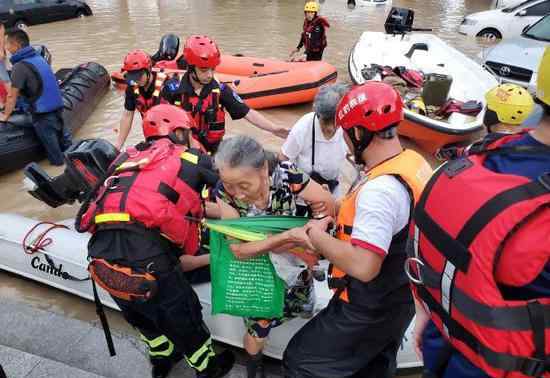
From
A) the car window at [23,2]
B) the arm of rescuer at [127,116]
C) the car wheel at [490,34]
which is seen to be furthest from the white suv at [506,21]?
the car window at [23,2]

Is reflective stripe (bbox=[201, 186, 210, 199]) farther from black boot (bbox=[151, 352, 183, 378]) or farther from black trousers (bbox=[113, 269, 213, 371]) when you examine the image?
black boot (bbox=[151, 352, 183, 378])

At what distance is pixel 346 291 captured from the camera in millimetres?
1881

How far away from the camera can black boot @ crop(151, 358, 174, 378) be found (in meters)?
2.61

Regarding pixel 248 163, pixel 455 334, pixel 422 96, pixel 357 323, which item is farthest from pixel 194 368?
pixel 422 96

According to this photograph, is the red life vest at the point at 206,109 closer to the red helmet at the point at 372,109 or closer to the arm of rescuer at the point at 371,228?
the red helmet at the point at 372,109

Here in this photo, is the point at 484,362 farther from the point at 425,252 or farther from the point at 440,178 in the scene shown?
the point at 440,178

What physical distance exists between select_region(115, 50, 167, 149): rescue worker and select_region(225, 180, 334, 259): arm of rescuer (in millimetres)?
2078

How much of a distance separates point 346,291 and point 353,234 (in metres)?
0.40

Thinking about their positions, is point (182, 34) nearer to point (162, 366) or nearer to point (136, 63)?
point (136, 63)

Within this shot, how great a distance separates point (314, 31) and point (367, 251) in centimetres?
682

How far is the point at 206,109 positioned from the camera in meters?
3.55

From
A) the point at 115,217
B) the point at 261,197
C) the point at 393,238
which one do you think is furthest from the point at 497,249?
the point at 115,217

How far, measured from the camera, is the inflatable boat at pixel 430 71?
5477mm

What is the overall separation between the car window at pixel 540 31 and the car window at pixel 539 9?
9.58 ft
